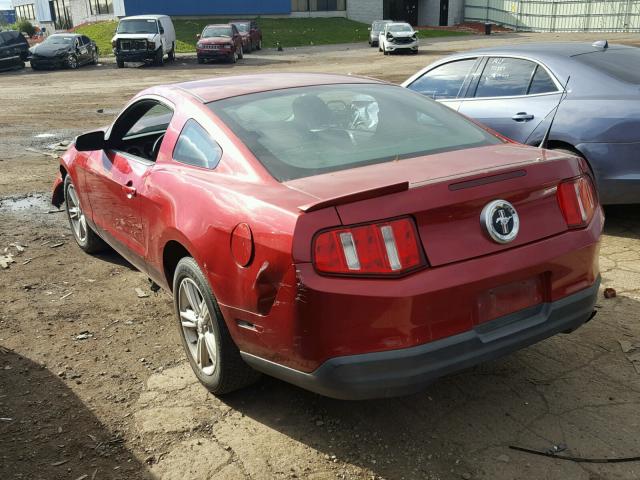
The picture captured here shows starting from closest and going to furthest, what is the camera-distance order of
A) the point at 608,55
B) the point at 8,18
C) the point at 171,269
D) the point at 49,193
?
the point at 171,269 < the point at 608,55 < the point at 49,193 < the point at 8,18

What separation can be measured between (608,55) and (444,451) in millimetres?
4588

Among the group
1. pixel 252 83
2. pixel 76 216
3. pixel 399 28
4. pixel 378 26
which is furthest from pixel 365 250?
pixel 378 26

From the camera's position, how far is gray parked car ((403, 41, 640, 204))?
5.28 metres

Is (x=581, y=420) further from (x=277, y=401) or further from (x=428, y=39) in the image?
(x=428, y=39)

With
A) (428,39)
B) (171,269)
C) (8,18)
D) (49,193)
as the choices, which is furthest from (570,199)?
(8,18)

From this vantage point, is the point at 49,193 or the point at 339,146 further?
the point at 49,193

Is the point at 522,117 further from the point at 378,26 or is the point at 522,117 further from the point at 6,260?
the point at 378,26

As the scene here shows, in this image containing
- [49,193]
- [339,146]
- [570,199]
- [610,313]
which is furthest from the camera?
[49,193]

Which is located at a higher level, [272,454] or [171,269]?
[171,269]

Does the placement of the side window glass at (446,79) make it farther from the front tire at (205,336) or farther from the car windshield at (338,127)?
the front tire at (205,336)

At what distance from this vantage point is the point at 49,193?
8.05 metres

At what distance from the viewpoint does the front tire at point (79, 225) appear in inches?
220

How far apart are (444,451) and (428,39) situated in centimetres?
4586

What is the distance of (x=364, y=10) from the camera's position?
56.0 meters
